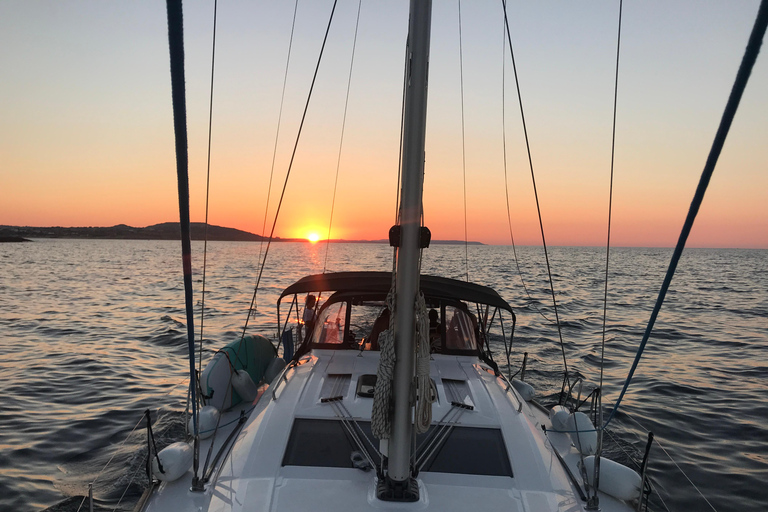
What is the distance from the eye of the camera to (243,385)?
20.7 feet

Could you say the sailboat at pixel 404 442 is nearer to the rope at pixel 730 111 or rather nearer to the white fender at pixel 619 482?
the white fender at pixel 619 482

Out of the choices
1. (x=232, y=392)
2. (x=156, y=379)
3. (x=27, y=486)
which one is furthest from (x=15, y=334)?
(x=232, y=392)

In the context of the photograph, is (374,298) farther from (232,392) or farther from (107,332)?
(107,332)

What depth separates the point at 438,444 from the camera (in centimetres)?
387

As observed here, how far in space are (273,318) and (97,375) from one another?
7547 mm

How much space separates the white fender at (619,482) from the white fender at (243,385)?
4.19 meters

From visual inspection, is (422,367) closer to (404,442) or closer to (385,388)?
(385,388)

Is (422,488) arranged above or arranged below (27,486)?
above

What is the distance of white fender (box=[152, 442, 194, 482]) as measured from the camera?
3709mm

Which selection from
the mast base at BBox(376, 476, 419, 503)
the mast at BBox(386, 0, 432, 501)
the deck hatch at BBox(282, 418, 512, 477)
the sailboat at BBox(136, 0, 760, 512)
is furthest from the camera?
the deck hatch at BBox(282, 418, 512, 477)

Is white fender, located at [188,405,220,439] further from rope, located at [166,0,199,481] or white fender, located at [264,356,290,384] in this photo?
rope, located at [166,0,199,481]

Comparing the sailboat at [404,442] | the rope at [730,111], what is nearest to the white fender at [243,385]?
the sailboat at [404,442]

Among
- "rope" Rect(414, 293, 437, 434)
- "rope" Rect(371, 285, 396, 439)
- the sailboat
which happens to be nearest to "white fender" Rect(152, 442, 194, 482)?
the sailboat

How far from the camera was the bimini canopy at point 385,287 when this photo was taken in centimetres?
629
